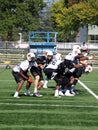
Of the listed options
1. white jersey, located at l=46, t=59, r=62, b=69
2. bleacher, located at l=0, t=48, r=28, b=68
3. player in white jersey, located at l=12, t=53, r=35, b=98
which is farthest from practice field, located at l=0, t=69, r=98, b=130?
bleacher, located at l=0, t=48, r=28, b=68

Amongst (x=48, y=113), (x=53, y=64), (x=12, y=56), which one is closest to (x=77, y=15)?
(x=12, y=56)

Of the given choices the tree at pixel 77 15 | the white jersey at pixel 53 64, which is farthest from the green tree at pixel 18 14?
the white jersey at pixel 53 64

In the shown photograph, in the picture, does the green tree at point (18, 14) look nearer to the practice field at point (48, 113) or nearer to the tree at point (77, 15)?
the tree at point (77, 15)

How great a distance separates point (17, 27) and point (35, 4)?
14.0 feet

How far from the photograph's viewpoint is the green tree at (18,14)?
205ft

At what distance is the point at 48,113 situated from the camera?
11344mm

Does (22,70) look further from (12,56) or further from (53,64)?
(12,56)

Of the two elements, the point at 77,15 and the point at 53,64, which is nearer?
the point at 53,64

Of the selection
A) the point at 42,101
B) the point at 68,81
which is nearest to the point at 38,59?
the point at 68,81

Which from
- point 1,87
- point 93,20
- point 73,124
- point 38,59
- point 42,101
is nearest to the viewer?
point 73,124

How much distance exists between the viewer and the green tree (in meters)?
62.6

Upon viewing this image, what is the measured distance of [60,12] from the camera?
65312 mm

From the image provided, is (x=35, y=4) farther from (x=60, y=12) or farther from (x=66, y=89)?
(x=66, y=89)

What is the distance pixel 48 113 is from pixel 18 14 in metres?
52.9
